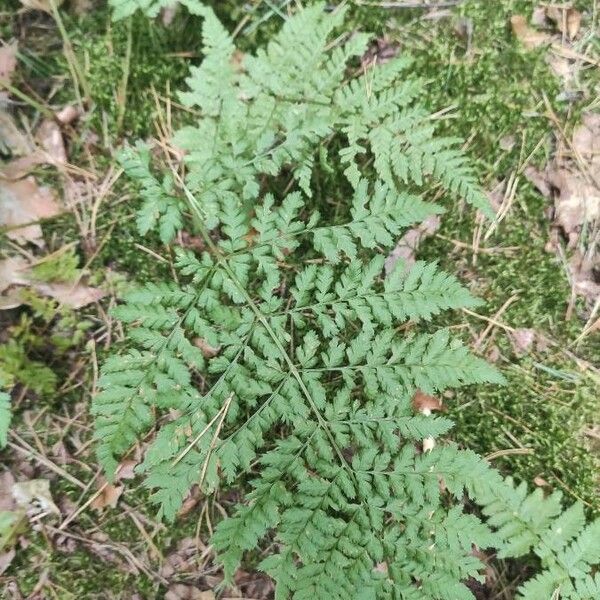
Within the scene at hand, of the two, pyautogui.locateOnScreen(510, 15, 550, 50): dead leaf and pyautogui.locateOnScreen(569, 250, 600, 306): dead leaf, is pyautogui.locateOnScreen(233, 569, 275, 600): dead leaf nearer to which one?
pyautogui.locateOnScreen(569, 250, 600, 306): dead leaf

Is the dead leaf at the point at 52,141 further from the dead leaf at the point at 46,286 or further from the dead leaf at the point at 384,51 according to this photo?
the dead leaf at the point at 384,51

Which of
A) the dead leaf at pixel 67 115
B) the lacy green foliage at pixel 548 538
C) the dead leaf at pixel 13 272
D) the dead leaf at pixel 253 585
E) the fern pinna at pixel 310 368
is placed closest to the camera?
the fern pinna at pixel 310 368

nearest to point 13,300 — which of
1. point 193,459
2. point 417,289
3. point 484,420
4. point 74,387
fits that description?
point 74,387

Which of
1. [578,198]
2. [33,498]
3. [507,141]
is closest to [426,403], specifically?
[578,198]

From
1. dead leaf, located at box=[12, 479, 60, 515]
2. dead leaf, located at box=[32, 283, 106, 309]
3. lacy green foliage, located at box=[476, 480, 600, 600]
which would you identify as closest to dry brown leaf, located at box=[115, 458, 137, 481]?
dead leaf, located at box=[12, 479, 60, 515]

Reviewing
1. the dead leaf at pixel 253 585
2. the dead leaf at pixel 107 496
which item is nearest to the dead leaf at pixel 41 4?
the dead leaf at pixel 107 496

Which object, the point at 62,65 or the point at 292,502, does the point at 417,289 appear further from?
the point at 62,65

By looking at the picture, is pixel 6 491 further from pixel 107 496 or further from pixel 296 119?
pixel 296 119
